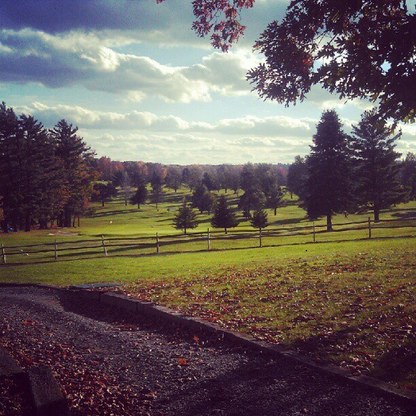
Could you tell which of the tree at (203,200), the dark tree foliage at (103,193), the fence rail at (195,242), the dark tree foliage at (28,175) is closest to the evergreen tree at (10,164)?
the dark tree foliage at (28,175)

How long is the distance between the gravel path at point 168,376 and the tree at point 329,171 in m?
36.8

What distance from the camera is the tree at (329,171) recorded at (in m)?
43.7

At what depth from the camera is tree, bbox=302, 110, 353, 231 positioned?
4372cm

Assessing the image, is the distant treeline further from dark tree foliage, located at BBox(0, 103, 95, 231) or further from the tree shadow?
the tree shadow

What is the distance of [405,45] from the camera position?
28.7 ft

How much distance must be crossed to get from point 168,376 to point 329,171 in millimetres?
40247

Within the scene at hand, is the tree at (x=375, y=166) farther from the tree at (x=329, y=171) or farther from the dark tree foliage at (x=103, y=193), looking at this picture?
the dark tree foliage at (x=103, y=193)

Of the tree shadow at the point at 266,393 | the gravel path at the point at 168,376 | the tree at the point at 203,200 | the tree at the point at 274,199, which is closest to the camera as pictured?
the tree shadow at the point at 266,393

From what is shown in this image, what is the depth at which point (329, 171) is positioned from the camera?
43.9 m

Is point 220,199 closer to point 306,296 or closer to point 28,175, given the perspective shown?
point 28,175

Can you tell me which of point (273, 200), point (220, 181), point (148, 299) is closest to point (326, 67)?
point (148, 299)

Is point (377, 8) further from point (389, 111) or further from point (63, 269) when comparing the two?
point (63, 269)

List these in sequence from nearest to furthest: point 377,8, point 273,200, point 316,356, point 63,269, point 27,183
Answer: point 316,356
point 377,8
point 63,269
point 27,183
point 273,200

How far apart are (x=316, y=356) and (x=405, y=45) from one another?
Result: 674cm
